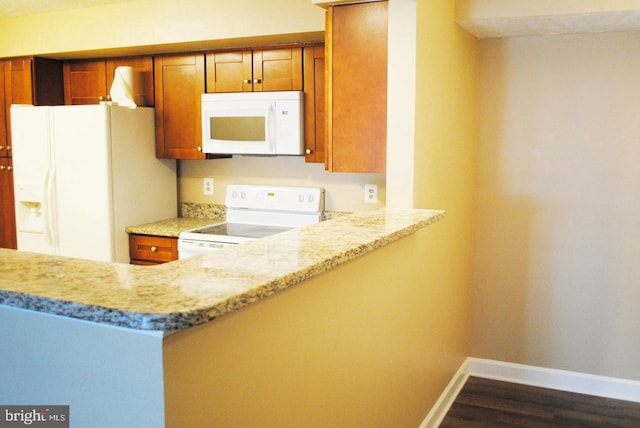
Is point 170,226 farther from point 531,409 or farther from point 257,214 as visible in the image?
point 531,409

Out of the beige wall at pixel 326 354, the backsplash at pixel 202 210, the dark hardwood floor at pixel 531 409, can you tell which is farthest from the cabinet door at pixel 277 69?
the dark hardwood floor at pixel 531 409

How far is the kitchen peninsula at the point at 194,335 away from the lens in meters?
1.10

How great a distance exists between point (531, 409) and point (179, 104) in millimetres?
2785

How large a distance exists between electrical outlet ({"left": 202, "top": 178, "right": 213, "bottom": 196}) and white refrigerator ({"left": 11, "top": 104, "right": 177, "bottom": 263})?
1.11 ft

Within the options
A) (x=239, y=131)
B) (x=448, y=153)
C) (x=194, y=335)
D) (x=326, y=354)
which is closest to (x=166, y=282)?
(x=194, y=335)

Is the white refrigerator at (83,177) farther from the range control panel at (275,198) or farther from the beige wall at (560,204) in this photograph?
the beige wall at (560,204)

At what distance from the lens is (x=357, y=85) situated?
114 inches

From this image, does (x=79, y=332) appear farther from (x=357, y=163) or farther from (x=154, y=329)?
(x=357, y=163)

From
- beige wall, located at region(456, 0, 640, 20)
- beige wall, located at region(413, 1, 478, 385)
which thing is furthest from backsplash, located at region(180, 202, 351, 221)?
beige wall, located at region(456, 0, 640, 20)

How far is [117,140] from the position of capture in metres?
3.84

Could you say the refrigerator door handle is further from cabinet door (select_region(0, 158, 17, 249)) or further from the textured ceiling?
the textured ceiling

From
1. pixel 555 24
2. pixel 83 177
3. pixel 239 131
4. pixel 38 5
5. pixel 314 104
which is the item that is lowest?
pixel 83 177

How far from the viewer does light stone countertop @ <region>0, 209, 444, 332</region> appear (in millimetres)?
1045

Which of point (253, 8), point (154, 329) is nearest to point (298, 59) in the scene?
point (253, 8)
